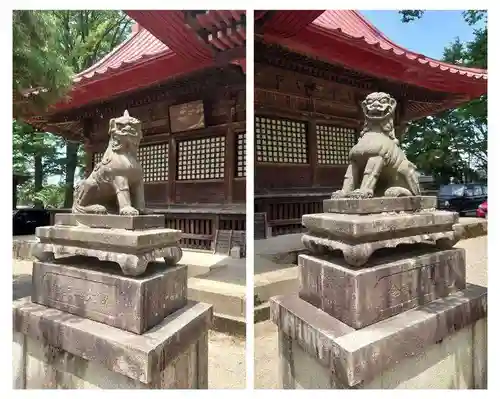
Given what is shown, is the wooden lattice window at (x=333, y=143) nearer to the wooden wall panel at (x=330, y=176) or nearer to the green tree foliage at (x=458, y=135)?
the wooden wall panel at (x=330, y=176)

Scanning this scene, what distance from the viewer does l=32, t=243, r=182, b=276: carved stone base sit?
5.88ft

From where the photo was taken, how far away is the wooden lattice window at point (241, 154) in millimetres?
4242

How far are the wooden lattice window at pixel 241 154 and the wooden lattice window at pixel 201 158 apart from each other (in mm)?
221

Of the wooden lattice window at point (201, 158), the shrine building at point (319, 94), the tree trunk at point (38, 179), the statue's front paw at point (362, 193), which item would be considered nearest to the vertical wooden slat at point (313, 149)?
the shrine building at point (319, 94)

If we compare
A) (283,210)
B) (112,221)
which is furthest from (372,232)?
(283,210)

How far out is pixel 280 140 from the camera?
3.93 meters

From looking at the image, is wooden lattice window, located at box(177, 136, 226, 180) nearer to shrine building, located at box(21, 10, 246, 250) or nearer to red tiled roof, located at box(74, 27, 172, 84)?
shrine building, located at box(21, 10, 246, 250)

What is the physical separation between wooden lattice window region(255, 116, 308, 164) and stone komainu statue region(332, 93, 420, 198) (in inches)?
65.2

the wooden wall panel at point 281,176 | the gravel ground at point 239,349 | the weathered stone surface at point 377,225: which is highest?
the wooden wall panel at point 281,176

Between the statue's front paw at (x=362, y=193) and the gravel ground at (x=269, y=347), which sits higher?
the statue's front paw at (x=362, y=193)

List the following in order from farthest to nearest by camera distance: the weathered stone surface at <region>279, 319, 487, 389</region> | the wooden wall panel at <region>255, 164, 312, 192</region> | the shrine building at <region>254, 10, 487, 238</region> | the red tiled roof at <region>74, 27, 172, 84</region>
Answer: the red tiled roof at <region>74, 27, 172, 84</region> → the wooden wall panel at <region>255, 164, 312, 192</region> → the shrine building at <region>254, 10, 487, 238</region> → the weathered stone surface at <region>279, 319, 487, 389</region>

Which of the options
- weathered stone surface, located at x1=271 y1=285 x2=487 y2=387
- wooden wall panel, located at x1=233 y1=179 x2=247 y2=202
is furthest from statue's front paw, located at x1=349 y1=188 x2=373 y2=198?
wooden wall panel, located at x1=233 y1=179 x2=247 y2=202

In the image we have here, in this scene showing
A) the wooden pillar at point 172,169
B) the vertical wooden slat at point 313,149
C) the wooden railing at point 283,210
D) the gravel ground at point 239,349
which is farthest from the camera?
the wooden pillar at point 172,169
